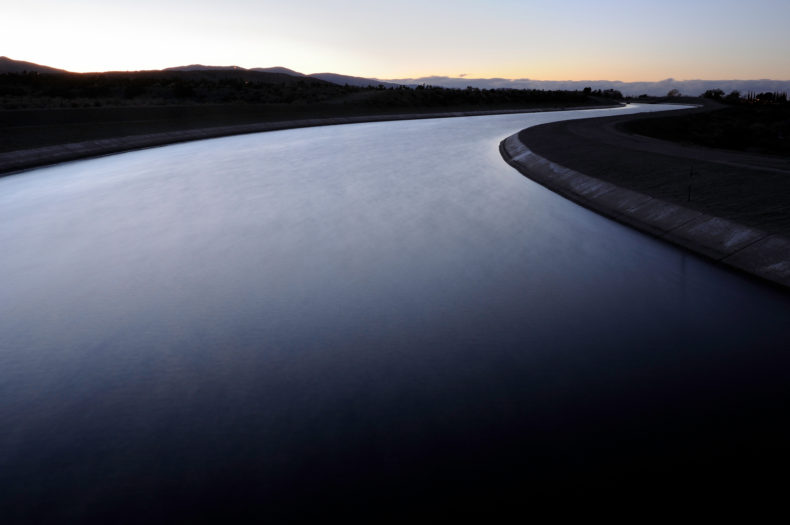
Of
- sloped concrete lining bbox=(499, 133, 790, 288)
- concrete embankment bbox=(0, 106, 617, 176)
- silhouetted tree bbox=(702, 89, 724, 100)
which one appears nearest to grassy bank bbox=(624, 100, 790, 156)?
sloped concrete lining bbox=(499, 133, 790, 288)

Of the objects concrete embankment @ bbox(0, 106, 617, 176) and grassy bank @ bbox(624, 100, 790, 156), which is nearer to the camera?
concrete embankment @ bbox(0, 106, 617, 176)

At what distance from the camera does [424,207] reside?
23391 mm

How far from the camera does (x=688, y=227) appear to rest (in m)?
16.7

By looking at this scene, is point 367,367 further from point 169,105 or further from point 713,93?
point 713,93

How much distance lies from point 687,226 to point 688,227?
0.07 metres

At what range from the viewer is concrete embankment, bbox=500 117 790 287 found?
13.3m

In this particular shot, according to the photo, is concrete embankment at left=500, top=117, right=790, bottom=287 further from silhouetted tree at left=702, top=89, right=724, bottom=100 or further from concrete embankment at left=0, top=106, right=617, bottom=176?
silhouetted tree at left=702, top=89, right=724, bottom=100

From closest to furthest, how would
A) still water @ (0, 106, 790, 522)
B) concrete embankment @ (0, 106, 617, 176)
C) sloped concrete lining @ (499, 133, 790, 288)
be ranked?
still water @ (0, 106, 790, 522), sloped concrete lining @ (499, 133, 790, 288), concrete embankment @ (0, 106, 617, 176)

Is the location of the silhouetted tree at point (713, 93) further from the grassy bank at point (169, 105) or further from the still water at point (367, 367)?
the still water at point (367, 367)

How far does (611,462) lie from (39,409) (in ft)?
→ 26.8

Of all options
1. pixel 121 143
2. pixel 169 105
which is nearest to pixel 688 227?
pixel 121 143

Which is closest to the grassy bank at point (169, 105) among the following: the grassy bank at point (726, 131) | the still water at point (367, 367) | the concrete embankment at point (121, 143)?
the concrete embankment at point (121, 143)

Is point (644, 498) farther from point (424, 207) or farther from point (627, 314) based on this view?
point (424, 207)

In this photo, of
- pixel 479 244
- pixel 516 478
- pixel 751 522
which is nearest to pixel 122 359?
pixel 516 478
